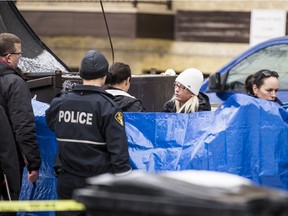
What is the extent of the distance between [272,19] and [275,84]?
1029 cm

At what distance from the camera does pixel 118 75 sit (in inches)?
257

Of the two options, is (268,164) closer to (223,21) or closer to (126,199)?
(126,199)

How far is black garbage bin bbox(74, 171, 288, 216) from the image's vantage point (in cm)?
327

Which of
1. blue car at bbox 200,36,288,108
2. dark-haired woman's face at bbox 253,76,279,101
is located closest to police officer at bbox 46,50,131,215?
dark-haired woman's face at bbox 253,76,279,101

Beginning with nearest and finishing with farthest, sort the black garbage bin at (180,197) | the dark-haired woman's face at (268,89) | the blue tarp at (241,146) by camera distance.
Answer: the black garbage bin at (180,197), the blue tarp at (241,146), the dark-haired woman's face at (268,89)

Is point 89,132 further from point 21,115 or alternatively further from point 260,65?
point 260,65

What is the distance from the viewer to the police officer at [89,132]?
5512 mm

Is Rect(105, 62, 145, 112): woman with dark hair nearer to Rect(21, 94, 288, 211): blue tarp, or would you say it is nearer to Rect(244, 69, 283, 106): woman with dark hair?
Rect(21, 94, 288, 211): blue tarp

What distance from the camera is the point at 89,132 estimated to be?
557 cm

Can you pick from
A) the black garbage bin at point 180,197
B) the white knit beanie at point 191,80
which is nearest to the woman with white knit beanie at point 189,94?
the white knit beanie at point 191,80

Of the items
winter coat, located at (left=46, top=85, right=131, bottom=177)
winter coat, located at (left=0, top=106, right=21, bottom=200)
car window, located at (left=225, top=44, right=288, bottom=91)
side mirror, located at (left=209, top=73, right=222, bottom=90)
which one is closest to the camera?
winter coat, located at (left=46, top=85, right=131, bottom=177)

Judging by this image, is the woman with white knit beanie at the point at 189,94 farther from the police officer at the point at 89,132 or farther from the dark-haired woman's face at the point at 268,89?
the police officer at the point at 89,132

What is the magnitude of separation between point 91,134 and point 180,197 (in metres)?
2.29

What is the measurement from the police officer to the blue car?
480cm
